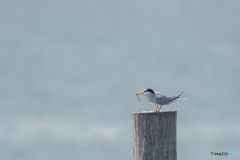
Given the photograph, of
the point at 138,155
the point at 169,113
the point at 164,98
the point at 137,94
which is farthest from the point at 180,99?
the point at 138,155

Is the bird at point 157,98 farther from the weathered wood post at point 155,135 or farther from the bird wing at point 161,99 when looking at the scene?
the weathered wood post at point 155,135

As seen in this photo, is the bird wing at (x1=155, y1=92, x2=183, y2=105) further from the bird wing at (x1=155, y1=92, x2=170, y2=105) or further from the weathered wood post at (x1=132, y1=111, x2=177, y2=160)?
the weathered wood post at (x1=132, y1=111, x2=177, y2=160)

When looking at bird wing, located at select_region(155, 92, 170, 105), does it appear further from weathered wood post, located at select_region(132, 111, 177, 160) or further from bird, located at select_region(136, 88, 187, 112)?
weathered wood post, located at select_region(132, 111, 177, 160)

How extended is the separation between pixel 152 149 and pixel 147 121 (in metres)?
0.52

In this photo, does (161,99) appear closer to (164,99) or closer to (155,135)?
(164,99)

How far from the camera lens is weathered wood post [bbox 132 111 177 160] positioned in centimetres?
540

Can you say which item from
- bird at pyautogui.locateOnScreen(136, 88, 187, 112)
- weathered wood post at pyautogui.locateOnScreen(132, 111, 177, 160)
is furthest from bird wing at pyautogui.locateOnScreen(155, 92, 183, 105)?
weathered wood post at pyautogui.locateOnScreen(132, 111, 177, 160)

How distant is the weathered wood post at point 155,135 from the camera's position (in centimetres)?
540

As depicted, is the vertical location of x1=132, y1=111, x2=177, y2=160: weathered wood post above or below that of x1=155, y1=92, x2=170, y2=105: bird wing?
below

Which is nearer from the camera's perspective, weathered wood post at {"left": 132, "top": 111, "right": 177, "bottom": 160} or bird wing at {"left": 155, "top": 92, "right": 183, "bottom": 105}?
weathered wood post at {"left": 132, "top": 111, "right": 177, "bottom": 160}


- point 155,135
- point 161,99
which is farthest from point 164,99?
point 155,135

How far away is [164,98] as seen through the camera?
6.98 meters

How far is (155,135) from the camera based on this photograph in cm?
540

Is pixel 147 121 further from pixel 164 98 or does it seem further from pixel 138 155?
pixel 164 98
